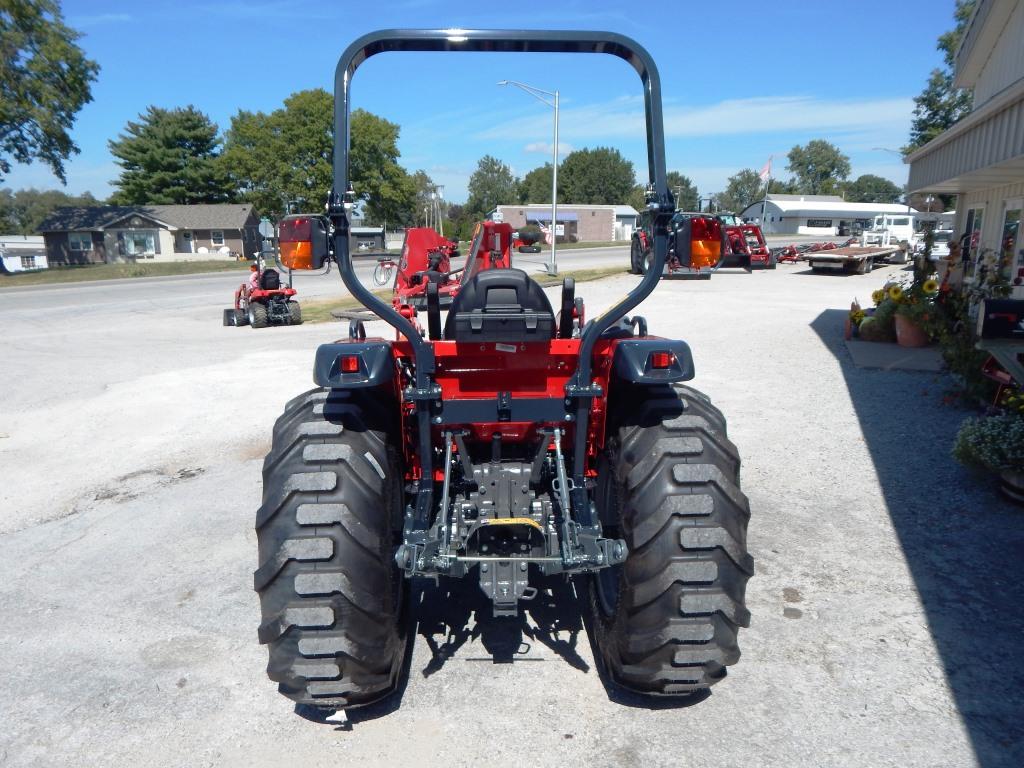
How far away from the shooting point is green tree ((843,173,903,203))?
124m

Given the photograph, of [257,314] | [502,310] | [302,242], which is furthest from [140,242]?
[502,310]

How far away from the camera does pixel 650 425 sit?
304 centimetres

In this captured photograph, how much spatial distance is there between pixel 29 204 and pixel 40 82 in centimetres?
8978

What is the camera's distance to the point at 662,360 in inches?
119

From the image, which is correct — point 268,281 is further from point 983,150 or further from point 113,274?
point 113,274

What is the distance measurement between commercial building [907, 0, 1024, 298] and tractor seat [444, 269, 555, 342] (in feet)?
20.0

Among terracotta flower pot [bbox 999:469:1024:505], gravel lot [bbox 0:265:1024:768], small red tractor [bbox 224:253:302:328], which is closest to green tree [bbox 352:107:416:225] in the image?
small red tractor [bbox 224:253:302:328]


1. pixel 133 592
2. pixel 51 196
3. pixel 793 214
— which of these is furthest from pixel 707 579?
pixel 51 196

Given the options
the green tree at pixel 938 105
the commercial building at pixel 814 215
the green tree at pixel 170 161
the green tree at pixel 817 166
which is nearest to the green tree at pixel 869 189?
the green tree at pixel 817 166

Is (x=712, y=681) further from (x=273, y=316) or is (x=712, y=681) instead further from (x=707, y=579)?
(x=273, y=316)

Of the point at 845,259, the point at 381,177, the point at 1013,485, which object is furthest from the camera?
the point at 381,177

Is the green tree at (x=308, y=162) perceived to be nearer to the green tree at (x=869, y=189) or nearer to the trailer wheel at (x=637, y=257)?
the trailer wheel at (x=637, y=257)

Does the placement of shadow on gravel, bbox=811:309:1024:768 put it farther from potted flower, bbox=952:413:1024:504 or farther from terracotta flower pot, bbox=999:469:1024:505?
potted flower, bbox=952:413:1024:504

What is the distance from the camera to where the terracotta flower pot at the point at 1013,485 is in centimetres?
510
